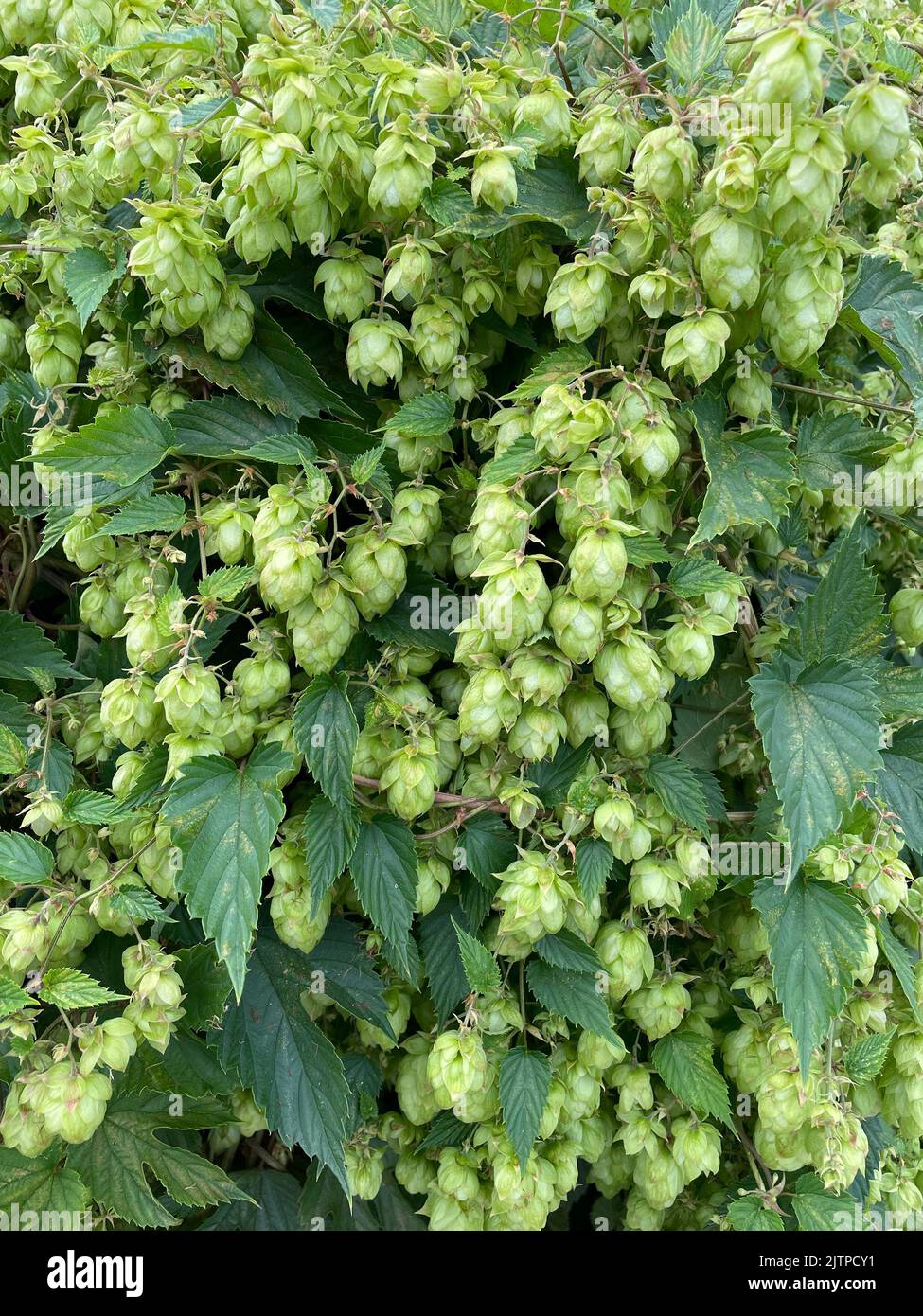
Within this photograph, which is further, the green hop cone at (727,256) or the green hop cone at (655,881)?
the green hop cone at (655,881)

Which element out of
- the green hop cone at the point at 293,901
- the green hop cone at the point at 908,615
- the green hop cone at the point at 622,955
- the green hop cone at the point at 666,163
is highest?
the green hop cone at the point at 666,163

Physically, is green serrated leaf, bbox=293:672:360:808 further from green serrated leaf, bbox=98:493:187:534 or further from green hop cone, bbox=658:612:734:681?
green hop cone, bbox=658:612:734:681

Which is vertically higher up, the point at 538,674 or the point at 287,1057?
the point at 538,674

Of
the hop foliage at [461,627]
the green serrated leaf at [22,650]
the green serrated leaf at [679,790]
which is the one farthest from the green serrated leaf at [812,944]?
the green serrated leaf at [22,650]

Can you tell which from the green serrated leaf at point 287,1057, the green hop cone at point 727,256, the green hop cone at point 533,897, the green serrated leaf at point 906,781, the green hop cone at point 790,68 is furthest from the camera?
the green serrated leaf at point 906,781

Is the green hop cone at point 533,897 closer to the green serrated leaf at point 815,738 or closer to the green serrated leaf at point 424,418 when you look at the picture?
the green serrated leaf at point 815,738

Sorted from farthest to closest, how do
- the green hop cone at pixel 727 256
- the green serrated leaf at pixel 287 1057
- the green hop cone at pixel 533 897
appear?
1. the green serrated leaf at pixel 287 1057
2. the green hop cone at pixel 533 897
3. the green hop cone at pixel 727 256

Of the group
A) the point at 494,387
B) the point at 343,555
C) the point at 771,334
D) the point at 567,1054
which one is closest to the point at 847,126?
the point at 771,334

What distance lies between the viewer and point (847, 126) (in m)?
0.89

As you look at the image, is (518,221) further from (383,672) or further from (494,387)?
(383,672)

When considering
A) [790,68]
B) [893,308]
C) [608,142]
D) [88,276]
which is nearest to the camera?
[790,68]

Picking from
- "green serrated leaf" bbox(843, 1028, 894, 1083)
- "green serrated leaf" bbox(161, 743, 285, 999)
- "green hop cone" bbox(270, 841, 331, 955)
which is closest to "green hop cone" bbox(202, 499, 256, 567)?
"green serrated leaf" bbox(161, 743, 285, 999)

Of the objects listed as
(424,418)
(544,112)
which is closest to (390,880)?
(424,418)
